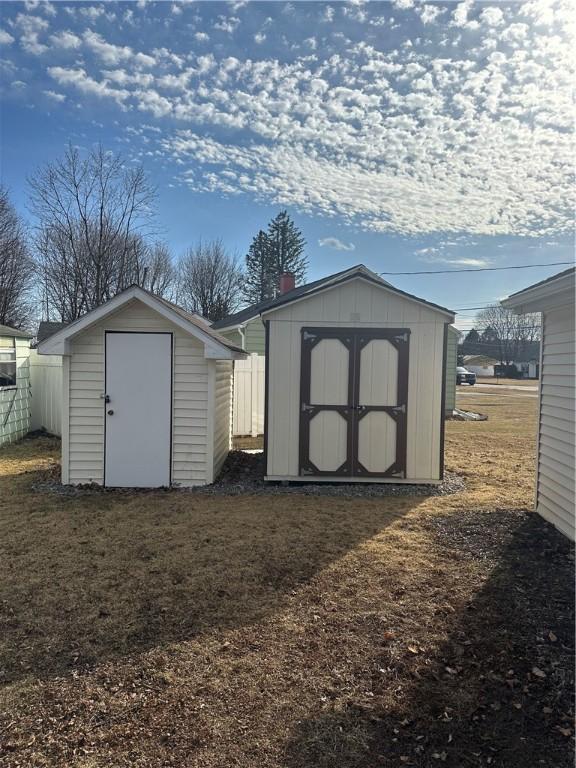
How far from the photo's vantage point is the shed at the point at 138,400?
23.0ft

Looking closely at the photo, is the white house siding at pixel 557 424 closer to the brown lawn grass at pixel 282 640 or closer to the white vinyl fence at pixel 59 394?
the brown lawn grass at pixel 282 640

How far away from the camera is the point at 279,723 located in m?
2.40

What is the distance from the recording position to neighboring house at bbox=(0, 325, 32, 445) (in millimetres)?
10461

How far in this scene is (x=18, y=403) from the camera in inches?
436

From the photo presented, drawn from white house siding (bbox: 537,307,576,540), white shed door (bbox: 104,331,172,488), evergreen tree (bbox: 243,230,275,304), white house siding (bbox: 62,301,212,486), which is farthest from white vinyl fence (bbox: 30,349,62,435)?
evergreen tree (bbox: 243,230,275,304)

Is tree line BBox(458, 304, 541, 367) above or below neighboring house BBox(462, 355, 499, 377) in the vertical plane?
above

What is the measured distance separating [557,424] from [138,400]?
5374mm

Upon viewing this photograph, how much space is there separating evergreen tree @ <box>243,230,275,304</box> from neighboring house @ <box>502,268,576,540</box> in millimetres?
31518

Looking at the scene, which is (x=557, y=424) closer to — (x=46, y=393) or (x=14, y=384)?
(x=14, y=384)

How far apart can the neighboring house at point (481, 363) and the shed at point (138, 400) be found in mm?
54301

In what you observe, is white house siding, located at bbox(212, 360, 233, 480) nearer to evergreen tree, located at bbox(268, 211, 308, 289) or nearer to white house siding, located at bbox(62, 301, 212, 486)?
white house siding, located at bbox(62, 301, 212, 486)

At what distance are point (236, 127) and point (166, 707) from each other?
463 inches

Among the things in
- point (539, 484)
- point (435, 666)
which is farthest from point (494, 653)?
point (539, 484)

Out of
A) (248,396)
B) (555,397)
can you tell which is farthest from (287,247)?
(555,397)
